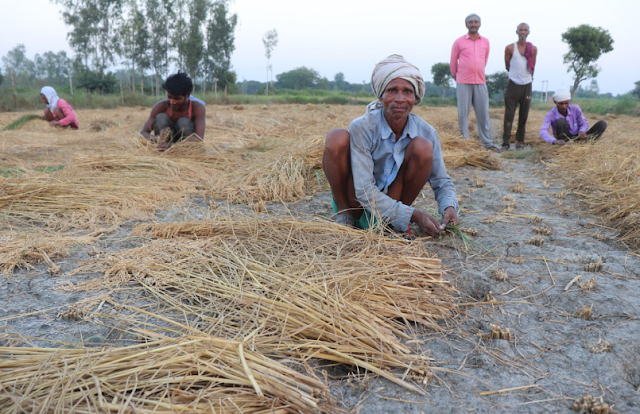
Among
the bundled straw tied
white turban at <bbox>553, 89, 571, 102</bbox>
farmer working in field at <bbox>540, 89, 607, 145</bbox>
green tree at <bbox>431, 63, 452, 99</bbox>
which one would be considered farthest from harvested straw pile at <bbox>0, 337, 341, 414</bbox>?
green tree at <bbox>431, 63, 452, 99</bbox>

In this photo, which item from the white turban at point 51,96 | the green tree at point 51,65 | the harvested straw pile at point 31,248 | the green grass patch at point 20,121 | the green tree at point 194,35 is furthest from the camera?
the green tree at point 51,65

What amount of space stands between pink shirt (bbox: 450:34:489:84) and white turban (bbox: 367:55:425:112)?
3.79 metres

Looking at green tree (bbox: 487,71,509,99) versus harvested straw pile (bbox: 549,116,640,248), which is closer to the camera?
harvested straw pile (bbox: 549,116,640,248)

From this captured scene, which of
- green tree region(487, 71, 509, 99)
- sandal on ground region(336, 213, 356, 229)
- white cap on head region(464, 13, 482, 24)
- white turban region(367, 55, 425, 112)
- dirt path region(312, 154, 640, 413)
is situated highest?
green tree region(487, 71, 509, 99)

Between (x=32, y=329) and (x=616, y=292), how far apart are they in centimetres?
224

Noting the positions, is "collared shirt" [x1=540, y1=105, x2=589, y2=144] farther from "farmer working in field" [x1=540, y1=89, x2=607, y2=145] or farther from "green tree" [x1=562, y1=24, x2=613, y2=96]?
"green tree" [x1=562, y1=24, x2=613, y2=96]

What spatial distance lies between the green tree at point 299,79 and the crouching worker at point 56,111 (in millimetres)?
65531

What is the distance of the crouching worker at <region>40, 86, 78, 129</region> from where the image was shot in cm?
714

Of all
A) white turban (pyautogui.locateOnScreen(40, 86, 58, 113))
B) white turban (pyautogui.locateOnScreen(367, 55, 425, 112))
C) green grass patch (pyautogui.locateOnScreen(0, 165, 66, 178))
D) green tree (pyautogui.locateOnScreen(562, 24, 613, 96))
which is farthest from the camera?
green tree (pyautogui.locateOnScreen(562, 24, 613, 96))

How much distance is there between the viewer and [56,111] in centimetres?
734

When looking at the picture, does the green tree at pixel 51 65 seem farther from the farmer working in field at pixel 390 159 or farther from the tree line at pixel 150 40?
the farmer working in field at pixel 390 159

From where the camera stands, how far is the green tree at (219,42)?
110 feet

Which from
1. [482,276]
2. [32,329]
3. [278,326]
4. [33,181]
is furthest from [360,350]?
[33,181]

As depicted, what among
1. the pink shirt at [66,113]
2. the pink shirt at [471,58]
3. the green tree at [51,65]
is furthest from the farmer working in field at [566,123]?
the green tree at [51,65]
